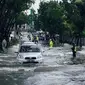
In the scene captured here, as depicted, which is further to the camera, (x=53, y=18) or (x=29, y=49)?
(x=53, y=18)

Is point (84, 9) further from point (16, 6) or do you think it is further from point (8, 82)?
point (8, 82)


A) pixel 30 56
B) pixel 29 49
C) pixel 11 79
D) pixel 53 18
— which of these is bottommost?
pixel 11 79

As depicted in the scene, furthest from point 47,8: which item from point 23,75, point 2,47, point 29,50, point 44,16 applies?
point 23,75

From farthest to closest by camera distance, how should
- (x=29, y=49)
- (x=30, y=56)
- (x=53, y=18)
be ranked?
(x=53, y=18) < (x=29, y=49) < (x=30, y=56)

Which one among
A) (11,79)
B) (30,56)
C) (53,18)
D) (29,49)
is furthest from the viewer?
(53,18)

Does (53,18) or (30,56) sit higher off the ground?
(53,18)

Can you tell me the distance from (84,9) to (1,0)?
43.1 ft

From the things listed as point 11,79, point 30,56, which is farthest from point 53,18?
point 11,79

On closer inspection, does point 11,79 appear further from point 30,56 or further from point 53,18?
point 53,18

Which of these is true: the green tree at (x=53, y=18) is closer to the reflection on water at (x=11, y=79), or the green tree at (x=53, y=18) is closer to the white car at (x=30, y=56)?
the white car at (x=30, y=56)

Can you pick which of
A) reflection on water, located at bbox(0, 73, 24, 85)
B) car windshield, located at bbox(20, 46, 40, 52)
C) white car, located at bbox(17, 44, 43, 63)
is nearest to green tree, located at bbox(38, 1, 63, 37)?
car windshield, located at bbox(20, 46, 40, 52)

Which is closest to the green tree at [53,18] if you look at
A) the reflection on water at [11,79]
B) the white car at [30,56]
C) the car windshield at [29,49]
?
the car windshield at [29,49]

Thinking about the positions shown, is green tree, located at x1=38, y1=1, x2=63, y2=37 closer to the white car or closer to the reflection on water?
the white car

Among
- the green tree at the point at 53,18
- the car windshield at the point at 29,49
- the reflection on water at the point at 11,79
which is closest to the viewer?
the reflection on water at the point at 11,79
